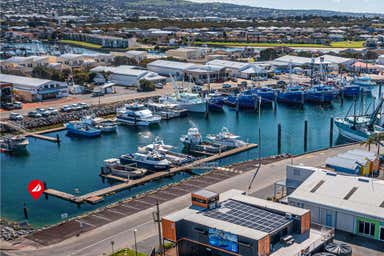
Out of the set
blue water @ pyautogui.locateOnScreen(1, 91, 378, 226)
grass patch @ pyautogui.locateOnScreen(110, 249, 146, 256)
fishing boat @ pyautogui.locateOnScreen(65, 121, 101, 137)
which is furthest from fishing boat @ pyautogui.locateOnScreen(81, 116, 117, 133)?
grass patch @ pyautogui.locateOnScreen(110, 249, 146, 256)

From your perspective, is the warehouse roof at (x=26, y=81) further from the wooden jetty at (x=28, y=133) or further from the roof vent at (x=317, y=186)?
the roof vent at (x=317, y=186)

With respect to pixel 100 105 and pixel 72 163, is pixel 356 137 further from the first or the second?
pixel 100 105

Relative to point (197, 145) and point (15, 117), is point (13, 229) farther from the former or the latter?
point (15, 117)

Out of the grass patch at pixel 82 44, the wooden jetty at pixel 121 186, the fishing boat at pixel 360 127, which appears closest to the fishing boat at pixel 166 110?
the wooden jetty at pixel 121 186

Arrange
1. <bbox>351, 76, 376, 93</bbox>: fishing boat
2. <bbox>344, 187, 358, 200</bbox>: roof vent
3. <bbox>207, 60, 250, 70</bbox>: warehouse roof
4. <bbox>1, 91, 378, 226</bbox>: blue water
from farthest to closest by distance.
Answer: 1. <bbox>207, 60, 250, 70</bbox>: warehouse roof
2. <bbox>351, 76, 376, 93</bbox>: fishing boat
3. <bbox>1, 91, 378, 226</bbox>: blue water
4. <bbox>344, 187, 358, 200</bbox>: roof vent

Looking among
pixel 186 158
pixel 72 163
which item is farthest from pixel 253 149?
pixel 72 163

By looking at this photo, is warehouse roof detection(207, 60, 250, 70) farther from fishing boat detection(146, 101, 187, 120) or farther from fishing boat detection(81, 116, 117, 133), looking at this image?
fishing boat detection(81, 116, 117, 133)
